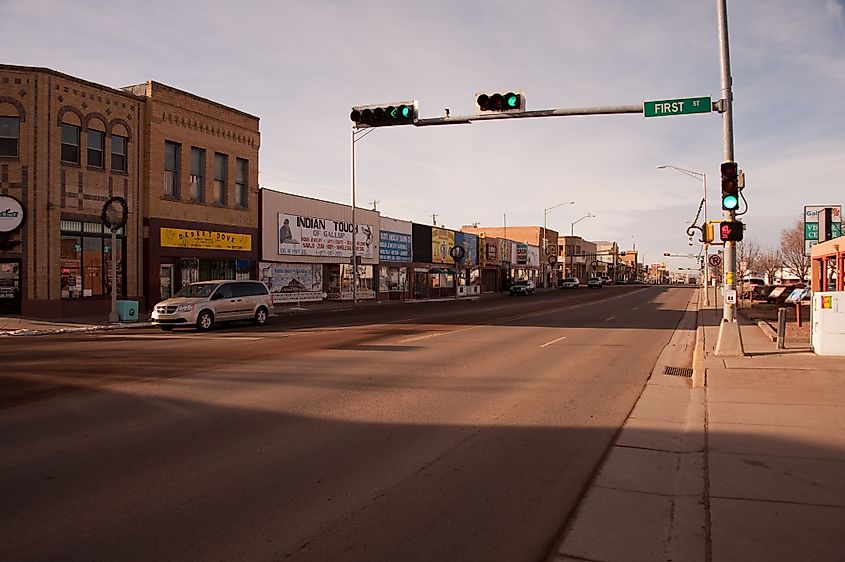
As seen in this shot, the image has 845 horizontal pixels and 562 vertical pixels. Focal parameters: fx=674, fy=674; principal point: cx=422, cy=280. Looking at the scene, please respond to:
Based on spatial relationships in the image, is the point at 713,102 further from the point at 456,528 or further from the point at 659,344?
the point at 456,528

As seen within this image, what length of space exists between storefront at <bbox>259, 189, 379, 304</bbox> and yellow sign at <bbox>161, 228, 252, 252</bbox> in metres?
1.87

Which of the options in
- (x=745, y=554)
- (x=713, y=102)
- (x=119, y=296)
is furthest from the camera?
(x=119, y=296)

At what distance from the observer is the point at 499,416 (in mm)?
8883

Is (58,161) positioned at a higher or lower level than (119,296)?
higher

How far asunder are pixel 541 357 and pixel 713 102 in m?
6.84

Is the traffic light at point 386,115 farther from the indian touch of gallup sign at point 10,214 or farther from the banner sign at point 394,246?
the banner sign at point 394,246

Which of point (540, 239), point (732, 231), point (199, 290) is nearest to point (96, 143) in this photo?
point (199, 290)

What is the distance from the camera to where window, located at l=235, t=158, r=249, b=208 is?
36188 mm

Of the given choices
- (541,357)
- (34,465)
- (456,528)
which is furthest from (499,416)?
(541,357)

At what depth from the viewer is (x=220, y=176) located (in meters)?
35.1

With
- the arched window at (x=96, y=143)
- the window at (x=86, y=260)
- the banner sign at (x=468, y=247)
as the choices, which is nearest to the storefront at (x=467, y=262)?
the banner sign at (x=468, y=247)

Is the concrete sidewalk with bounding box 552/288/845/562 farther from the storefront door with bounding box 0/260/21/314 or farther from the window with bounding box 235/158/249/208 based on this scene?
the window with bounding box 235/158/249/208

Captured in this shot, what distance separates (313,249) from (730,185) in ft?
99.5

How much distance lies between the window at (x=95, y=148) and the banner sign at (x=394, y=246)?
24.4 meters
